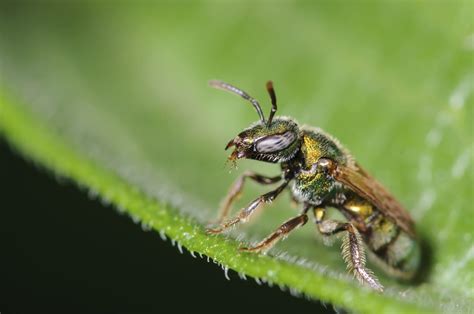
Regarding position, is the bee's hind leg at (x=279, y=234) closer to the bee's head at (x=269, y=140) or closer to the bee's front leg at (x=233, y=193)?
the bee's head at (x=269, y=140)

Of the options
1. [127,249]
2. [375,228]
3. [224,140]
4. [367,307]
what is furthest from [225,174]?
[367,307]

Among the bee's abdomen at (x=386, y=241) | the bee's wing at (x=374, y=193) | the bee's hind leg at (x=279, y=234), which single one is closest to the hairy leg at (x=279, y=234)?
the bee's hind leg at (x=279, y=234)

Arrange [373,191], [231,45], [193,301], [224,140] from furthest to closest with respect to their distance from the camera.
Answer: [231,45] < [224,140] < [193,301] < [373,191]

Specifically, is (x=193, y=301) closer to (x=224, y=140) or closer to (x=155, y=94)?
(x=224, y=140)

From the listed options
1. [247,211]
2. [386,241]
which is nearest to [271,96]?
[247,211]

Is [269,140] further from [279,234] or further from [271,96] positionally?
[279,234]

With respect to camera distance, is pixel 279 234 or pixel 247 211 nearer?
pixel 279 234

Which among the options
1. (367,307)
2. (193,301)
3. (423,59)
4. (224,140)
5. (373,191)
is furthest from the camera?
(224,140)

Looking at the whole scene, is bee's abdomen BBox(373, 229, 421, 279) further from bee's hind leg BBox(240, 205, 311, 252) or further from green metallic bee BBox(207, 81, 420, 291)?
bee's hind leg BBox(240, 205, 311, 252)
